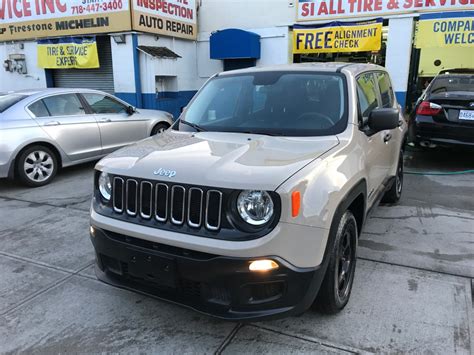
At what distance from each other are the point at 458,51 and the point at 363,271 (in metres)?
8.84

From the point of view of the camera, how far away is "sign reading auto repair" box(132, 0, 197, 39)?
11008 mm

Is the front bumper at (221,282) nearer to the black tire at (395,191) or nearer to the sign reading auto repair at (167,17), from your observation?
the black tire at (395,191)

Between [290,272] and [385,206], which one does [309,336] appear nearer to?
[290,272]

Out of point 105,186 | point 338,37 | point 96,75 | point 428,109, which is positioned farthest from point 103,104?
point 338,37

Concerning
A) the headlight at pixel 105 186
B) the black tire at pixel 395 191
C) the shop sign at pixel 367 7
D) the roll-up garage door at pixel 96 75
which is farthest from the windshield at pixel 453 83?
the roll-up garage door at pixel 96 75

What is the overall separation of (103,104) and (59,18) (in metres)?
6.29

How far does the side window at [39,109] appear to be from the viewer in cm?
648

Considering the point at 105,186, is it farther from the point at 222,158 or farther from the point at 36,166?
the point at 36,166

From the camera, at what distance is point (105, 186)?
289 centimetres

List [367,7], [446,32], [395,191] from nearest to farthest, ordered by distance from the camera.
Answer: [395,191] → [446,32] → [367,7]

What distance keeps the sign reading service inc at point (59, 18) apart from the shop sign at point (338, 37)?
472 centimetres

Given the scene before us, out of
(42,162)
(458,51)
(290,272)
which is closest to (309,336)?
(290,272)

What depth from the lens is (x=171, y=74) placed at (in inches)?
485

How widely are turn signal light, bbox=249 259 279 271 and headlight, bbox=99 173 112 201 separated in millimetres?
1193
